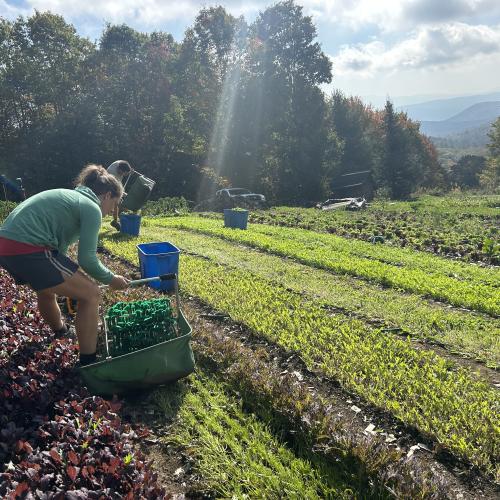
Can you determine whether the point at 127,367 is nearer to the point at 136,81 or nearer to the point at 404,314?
the point at 404,314

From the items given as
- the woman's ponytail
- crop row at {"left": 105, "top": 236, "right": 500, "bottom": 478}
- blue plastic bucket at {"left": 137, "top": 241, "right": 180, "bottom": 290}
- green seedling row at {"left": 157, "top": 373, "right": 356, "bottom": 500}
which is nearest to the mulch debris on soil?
green seedling row at {"left": 157, "top": 373, "right": 356, "bottom": 500}

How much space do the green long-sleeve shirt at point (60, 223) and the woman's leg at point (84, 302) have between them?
0.14m

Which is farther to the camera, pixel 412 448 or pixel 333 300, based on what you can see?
pixel 333 300

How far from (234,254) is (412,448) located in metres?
6.38

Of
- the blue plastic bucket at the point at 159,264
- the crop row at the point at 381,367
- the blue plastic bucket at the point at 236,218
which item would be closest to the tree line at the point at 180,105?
the blue plastic bucket at the point at 236,218

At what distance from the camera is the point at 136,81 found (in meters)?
24.7

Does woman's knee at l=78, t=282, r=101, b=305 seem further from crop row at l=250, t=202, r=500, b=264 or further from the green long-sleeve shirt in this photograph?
crop row at l=250, t=202, r=500, b=264

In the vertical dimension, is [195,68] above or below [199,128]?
above

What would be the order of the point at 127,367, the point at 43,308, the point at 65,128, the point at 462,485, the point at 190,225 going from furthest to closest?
the point at 65,128
the point at 190,225
the point at 43,308
the point at 127,367
the point at 462,485

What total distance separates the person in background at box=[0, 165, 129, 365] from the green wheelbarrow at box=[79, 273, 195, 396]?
34cm

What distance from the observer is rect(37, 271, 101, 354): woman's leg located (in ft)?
11.2

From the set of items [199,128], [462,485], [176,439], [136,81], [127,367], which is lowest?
[462,485]

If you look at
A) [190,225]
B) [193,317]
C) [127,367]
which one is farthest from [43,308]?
[190,225]

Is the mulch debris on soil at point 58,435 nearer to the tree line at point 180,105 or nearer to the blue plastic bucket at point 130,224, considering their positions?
the blue plastic bucket at point 130,224
